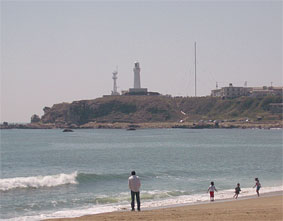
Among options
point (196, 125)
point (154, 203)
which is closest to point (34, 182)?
point (154, 203)

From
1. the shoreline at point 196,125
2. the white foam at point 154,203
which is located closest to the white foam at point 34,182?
the white foam at point 154,203

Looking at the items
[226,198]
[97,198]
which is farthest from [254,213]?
[97,198]

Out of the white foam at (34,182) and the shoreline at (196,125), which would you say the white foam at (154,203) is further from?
the shoreline at (196,125)

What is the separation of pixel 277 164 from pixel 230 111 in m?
142

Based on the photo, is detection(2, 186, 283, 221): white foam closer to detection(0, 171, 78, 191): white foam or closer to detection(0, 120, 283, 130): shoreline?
detection(0, 171, 78, 191): white foam

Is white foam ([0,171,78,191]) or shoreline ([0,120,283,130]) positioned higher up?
shoreline ([0,120,283,130])

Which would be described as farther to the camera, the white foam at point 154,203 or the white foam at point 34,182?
the white foam at point 34,182

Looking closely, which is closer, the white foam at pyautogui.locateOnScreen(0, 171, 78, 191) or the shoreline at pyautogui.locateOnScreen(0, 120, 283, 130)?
the white foam at pyautogui.locateOnScreen(0, 171, 78, 191)

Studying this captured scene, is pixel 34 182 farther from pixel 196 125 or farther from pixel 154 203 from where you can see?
pixel 196 125

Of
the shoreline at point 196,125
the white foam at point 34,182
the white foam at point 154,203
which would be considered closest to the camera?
the white foam at point 154,203

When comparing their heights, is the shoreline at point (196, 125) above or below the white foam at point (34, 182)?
above

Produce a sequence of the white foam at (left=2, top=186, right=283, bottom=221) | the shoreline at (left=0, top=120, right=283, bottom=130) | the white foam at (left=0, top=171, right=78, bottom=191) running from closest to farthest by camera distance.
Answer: the white foam at (left=2, top=186, right=283, bottom=221) < the white foam at (left=0, top=171, right=78, bottom=191) < the shoreline at (left=0, top=120, right=283, bottom=130)

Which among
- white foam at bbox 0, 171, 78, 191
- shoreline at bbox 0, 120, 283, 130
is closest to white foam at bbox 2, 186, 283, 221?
white foam at bbox 0, 171, 78, 191

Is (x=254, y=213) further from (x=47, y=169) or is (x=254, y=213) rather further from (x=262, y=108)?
(x=262, y=108)
